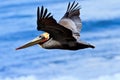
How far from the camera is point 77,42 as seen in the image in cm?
1400

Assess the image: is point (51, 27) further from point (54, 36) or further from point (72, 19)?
point (72, 19)

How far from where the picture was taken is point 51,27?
13.6m

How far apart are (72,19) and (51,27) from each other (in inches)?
112

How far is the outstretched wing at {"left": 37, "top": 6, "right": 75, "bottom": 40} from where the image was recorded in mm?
13062

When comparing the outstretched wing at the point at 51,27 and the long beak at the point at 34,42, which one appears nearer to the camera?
the outstretched wing at the point at 51,27

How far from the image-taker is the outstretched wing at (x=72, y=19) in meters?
15.5

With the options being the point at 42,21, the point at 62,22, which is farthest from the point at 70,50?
the point at 62,22

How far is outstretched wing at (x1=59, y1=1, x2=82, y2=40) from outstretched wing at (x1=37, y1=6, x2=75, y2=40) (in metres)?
0.98

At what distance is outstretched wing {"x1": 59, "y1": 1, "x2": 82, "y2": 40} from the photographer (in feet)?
50.7

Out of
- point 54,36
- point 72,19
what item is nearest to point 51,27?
point 54,36

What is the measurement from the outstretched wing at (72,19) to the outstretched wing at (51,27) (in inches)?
38.7

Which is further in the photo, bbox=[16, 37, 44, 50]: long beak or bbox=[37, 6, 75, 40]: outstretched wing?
bbox=[16, 37, 44, 50]: long beak

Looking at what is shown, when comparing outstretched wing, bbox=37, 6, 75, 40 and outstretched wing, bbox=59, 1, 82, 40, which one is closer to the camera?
outstretched wing, bbox=37, 6, 75, 40

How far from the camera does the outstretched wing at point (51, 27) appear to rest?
42.9 ft
